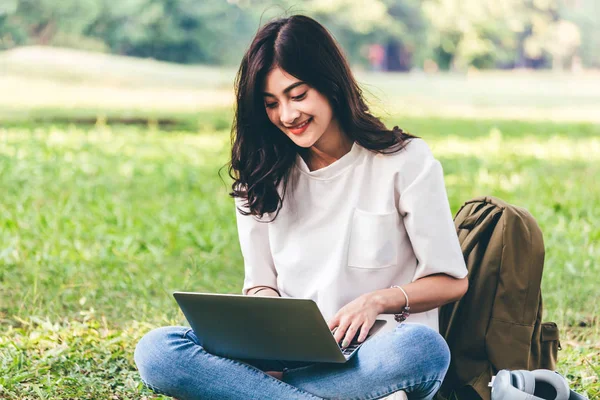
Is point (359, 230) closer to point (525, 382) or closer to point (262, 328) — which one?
point (262, 328)

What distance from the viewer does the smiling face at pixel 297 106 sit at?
2781 mm

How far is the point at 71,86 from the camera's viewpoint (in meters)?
17.0

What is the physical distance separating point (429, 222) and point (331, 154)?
15.5 inches

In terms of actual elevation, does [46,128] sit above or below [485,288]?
below

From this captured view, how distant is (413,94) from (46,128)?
1316cm

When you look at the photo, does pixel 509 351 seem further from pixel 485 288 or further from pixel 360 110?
pixel 360 110

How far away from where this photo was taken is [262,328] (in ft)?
8.42

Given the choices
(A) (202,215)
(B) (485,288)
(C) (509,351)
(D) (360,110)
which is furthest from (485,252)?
(A) (202,215)

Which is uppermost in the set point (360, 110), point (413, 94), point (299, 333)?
point (360, 110)

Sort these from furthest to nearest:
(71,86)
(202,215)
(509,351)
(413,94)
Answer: (413,94)
(71,86)
(202,215)
(509,351)

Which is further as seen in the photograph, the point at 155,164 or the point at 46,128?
the point at 46,128

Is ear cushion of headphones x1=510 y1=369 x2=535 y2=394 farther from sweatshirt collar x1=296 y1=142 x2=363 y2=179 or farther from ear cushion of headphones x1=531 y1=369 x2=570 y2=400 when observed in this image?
sweatshirt collar x1=296 y1=142 x2=363 y2=179

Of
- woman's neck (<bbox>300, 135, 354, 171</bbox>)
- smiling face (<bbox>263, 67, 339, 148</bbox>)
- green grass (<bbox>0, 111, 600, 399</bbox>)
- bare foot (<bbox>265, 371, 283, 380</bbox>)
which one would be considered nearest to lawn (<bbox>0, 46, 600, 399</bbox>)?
green grass (<bbox>0, 111, 600, 399</bbox>)

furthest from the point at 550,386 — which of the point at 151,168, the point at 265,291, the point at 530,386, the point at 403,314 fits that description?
the point at 151,168
